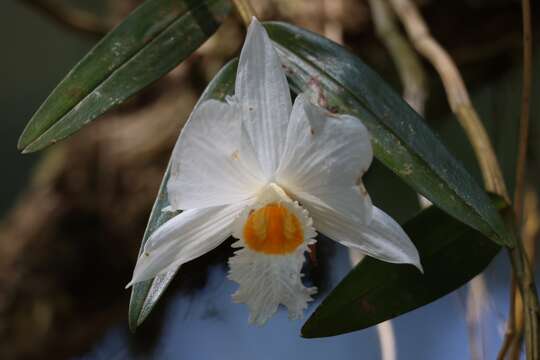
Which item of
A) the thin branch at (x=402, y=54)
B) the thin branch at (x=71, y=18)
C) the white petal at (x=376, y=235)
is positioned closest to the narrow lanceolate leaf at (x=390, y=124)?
the white petal at (x=376, y=235)

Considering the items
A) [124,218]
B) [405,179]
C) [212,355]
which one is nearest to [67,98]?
[405,179]

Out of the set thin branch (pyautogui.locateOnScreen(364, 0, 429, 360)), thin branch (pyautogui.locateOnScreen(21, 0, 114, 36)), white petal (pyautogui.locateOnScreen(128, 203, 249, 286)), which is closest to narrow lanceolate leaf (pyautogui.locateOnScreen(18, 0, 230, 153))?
white petal (pyautogui.locateOnScreen(128, 203, 249, 286))

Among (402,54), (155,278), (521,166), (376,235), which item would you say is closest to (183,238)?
(155,278)

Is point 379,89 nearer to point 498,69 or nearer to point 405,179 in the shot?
point 405,179

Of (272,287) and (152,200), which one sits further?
(152,200)

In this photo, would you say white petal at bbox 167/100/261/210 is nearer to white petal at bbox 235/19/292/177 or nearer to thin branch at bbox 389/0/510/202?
white petal at bbox 235/19/292/177

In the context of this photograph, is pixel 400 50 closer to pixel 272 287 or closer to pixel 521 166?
pixel 521 166
